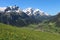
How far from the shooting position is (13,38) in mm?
17297

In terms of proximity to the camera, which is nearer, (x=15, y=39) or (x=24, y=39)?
(x=15, y=39)

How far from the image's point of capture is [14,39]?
670 inches

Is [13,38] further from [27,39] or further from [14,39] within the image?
[27,39]

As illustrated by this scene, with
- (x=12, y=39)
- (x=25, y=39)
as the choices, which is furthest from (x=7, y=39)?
(x=25, y=39)

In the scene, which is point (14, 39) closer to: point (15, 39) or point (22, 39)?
point (15, 39)

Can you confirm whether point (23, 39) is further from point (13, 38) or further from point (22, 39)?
point (13, 38)

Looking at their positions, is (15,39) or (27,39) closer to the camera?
(15,39)

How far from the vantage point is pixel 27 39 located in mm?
19172

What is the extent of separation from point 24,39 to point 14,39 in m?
2.88

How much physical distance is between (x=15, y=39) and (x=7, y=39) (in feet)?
4.15

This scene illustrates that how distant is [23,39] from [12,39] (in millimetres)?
3064

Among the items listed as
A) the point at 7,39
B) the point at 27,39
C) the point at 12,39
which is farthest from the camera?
the point at 27,39

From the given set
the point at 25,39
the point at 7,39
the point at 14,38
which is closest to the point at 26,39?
the point at 25,39

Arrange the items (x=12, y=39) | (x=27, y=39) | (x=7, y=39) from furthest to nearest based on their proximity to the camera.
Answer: (x=27, y=39)
(x=12, y=39)
(x=7, y=39)
